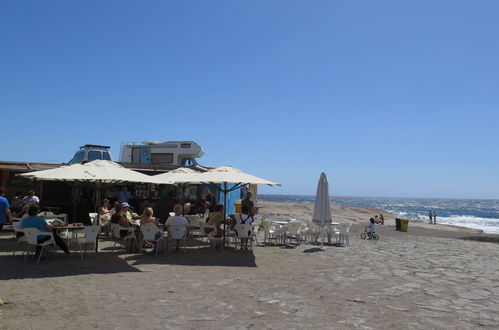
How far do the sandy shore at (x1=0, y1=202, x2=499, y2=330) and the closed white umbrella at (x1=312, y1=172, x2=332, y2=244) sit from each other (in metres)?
2.40

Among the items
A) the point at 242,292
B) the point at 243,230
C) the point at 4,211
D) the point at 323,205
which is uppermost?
the point at 323,205

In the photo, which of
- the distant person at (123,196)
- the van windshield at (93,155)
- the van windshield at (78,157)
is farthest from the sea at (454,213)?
the van windshield at (78,157)

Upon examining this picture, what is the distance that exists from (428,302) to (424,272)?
2.48 m

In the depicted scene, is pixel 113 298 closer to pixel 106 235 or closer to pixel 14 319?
pixel 14 319

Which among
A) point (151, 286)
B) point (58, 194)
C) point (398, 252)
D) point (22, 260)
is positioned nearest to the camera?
point (151, 286)

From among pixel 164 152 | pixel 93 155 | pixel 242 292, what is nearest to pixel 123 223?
pixel 242 292

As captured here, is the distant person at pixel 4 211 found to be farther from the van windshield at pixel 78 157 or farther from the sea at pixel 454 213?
the sea at pixel 454 213

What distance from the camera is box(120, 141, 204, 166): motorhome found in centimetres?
2330

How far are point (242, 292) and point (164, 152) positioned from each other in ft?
62.0

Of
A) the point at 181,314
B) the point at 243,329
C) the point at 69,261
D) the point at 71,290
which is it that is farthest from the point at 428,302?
the point at 69,261

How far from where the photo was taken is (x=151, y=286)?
5.94 metres

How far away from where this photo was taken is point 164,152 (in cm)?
2378

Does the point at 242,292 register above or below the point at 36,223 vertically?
below

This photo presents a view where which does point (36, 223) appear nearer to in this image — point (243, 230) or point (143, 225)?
point (143, 225)
